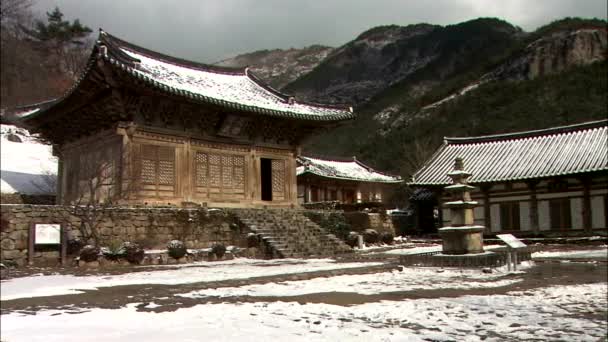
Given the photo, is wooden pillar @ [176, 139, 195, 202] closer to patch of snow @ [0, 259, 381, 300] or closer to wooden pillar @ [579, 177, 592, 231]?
patch of snow @ [0, 259, 381, 300]

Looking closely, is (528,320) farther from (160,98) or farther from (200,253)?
(160,98)

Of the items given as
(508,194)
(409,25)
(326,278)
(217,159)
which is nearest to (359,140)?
(508,194)

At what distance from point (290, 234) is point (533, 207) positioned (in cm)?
1464

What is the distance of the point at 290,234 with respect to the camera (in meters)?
19.5

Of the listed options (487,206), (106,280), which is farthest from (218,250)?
(487,206)

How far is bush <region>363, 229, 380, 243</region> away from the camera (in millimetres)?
24062

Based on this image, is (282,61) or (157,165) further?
(282,61)

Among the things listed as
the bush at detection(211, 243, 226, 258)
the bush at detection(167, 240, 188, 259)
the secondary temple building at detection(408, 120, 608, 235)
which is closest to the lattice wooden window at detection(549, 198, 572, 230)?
the secondary temple building at detection(408, 120, 608, 235)

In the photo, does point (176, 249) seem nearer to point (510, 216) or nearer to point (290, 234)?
point (290, 234)

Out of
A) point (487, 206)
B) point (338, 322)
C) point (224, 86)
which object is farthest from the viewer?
point (487, 206)

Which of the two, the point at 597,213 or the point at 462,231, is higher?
the point at 597,213

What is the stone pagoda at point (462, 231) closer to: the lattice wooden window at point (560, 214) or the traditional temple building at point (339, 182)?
the lattice wooden window at point (560, 214)

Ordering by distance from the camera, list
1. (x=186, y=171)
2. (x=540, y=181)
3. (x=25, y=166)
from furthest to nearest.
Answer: (x=25, y=166)
(x=540, y=181)
(x=186, y=171)

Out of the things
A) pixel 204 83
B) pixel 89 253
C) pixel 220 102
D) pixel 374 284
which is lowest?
pixel 374 284
